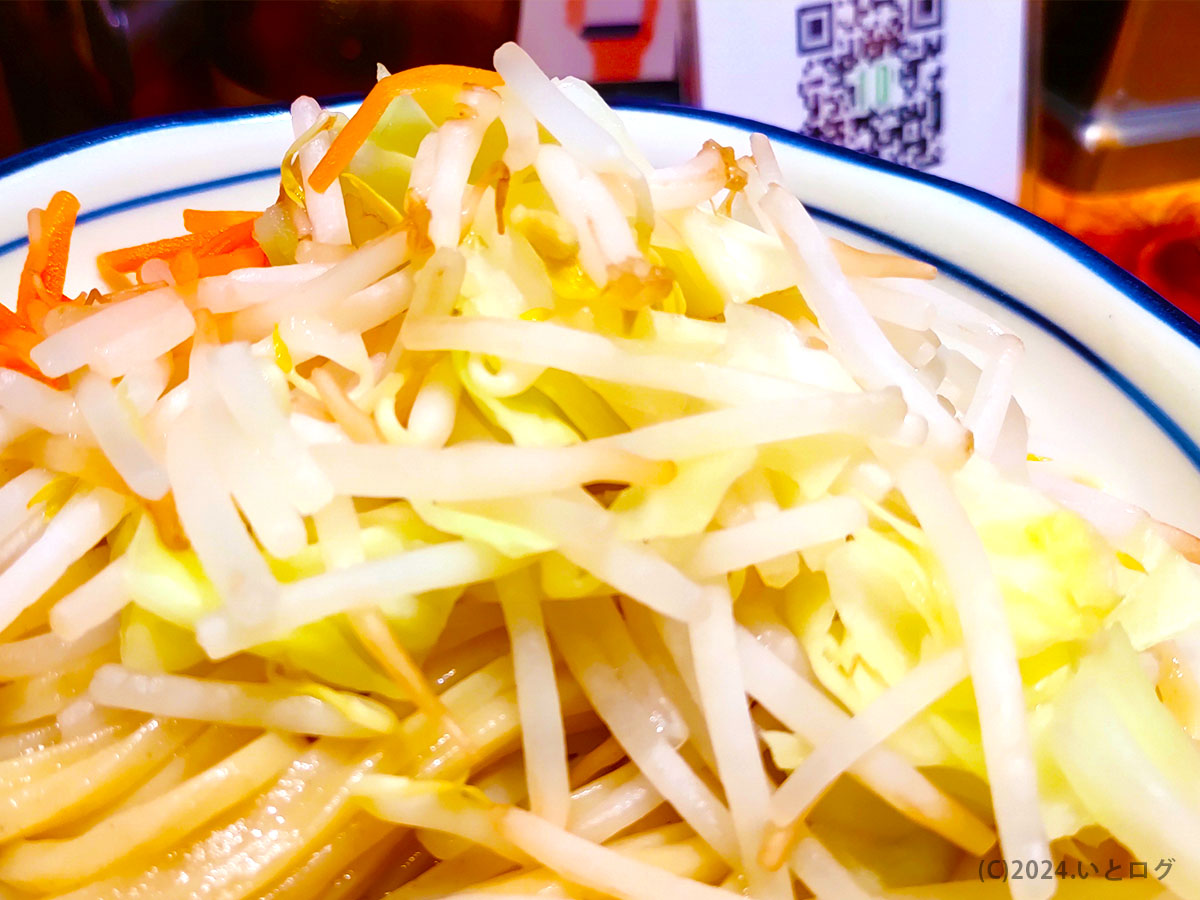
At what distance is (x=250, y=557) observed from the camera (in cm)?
50

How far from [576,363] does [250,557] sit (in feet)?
0.67

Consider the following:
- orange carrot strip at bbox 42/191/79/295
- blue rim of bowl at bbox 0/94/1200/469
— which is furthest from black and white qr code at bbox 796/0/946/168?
orange carrot strip at bbox 42/191/79/295

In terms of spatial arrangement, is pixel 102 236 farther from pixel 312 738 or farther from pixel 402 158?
pixel 312 738

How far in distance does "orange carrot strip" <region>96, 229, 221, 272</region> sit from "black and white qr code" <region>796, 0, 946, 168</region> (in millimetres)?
967

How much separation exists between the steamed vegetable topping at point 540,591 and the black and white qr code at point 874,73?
96 centimetres

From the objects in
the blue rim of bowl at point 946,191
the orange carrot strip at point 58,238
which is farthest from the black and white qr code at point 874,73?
the orange carrot strip at point 58,238

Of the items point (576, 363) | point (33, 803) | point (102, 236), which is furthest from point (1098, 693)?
point (102, 236)

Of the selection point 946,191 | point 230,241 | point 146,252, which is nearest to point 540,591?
point 230,241

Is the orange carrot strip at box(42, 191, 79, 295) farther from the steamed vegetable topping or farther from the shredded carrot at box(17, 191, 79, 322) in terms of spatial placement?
the steamed vegetable topping

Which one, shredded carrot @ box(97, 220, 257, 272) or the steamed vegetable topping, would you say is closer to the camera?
the steamed vegetable topping

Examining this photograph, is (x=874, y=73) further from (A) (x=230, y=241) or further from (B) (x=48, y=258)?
(B) (x=48, y=258)

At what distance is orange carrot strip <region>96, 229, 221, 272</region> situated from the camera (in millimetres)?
822

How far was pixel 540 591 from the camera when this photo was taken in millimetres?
564

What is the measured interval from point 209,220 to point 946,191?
73 centimetres
